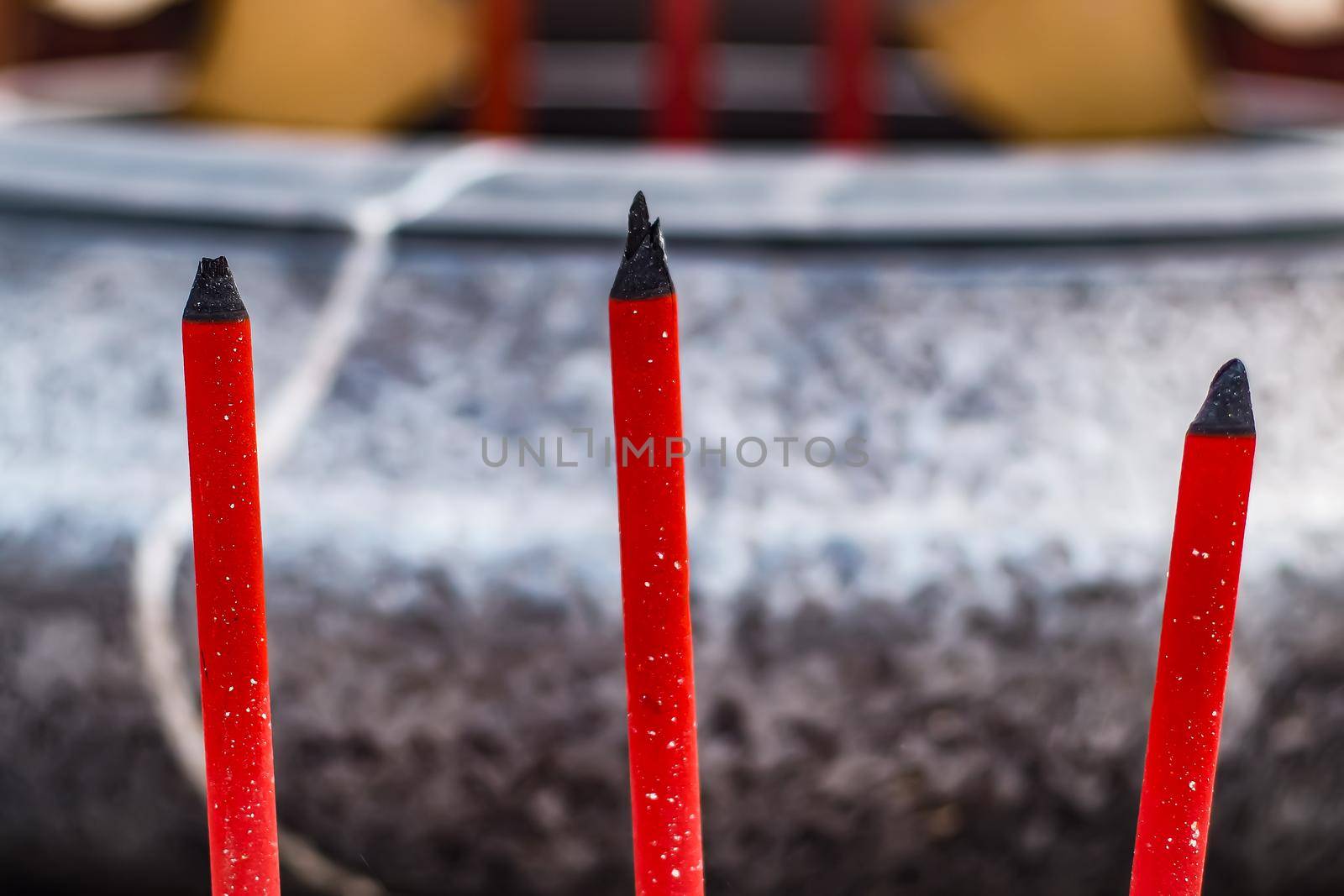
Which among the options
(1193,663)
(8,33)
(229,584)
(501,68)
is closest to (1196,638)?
(1193,663)

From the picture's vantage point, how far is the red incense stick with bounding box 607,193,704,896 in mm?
185

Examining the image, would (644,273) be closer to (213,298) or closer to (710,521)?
(213,298)

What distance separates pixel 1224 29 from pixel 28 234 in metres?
1.75

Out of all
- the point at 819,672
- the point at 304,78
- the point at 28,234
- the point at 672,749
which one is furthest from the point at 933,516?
the point at 304,78

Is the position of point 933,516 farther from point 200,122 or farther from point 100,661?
point 200,122

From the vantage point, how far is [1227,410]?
19 centimetres

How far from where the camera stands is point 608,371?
38 centimetres

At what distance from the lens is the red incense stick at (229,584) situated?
19cm

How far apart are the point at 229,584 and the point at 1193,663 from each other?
0.14 meters

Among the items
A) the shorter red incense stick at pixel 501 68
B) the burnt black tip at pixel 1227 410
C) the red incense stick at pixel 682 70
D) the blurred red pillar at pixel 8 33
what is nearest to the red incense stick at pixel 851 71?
the red incense stick at pixel 682 70

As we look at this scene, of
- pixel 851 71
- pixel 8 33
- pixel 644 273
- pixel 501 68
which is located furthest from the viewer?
pixel 8 33

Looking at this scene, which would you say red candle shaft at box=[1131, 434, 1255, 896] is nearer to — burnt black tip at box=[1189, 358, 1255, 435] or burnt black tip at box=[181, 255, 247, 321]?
burnt black tip at box=[1189, 358, 1255, 435]

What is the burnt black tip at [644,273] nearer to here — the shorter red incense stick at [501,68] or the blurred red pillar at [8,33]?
the shorter red incense stick at [501,68]

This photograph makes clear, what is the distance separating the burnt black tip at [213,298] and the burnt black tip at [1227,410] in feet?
0.43
